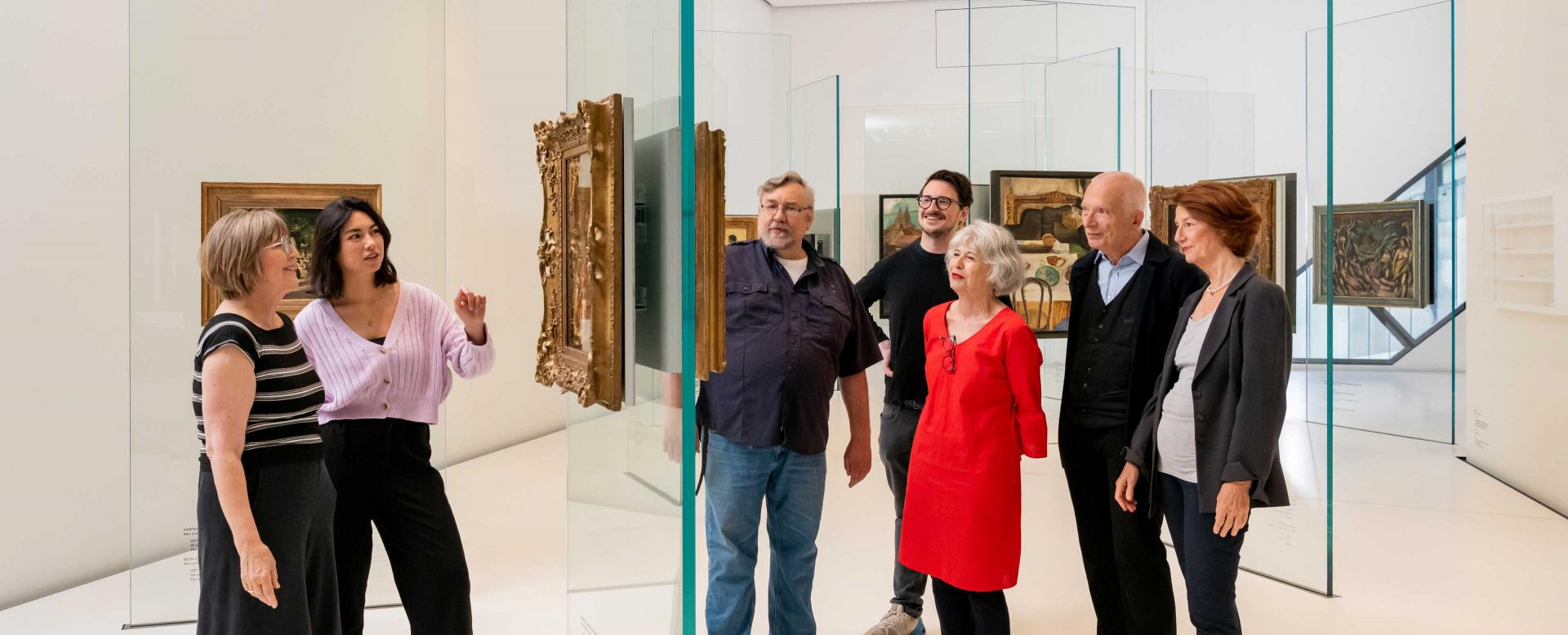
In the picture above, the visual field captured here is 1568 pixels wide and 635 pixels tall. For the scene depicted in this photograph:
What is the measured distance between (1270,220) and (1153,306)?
2.60 metres

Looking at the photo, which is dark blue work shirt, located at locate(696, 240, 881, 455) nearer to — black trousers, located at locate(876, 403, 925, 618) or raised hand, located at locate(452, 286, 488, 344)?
black trousers, located at locate(876, 403, 925, 618)

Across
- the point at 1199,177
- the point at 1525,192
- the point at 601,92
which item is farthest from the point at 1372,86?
the point at 601,92

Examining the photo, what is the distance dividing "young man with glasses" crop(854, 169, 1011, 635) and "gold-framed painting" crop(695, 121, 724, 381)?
215cm

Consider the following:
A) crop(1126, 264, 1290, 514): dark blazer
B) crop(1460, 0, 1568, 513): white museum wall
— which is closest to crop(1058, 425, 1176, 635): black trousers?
crop(1126, 264, 1290, 514): dark blazer

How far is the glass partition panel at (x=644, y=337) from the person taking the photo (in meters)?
1.74

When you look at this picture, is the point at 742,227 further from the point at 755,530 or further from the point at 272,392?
the point at 272,392

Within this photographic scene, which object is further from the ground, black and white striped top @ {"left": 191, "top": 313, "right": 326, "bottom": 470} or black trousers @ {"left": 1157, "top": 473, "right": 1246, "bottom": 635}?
black and white striped top @ {"left": 191, "top": 313, "right": 326, "bottom": 470}

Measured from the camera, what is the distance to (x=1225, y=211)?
3.27m

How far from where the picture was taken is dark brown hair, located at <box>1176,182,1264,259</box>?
327cm

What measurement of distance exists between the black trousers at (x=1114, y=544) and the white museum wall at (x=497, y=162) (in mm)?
3818

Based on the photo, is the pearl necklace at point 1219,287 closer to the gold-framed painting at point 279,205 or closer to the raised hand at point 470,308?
the raised hand at point 470,308

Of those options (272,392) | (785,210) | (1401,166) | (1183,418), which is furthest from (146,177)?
(1401,166)

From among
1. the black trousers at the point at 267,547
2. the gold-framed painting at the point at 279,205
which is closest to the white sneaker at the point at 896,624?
the black trousers at the point at 267,547

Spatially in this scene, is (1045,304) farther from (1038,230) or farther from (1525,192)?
(1525,192)
